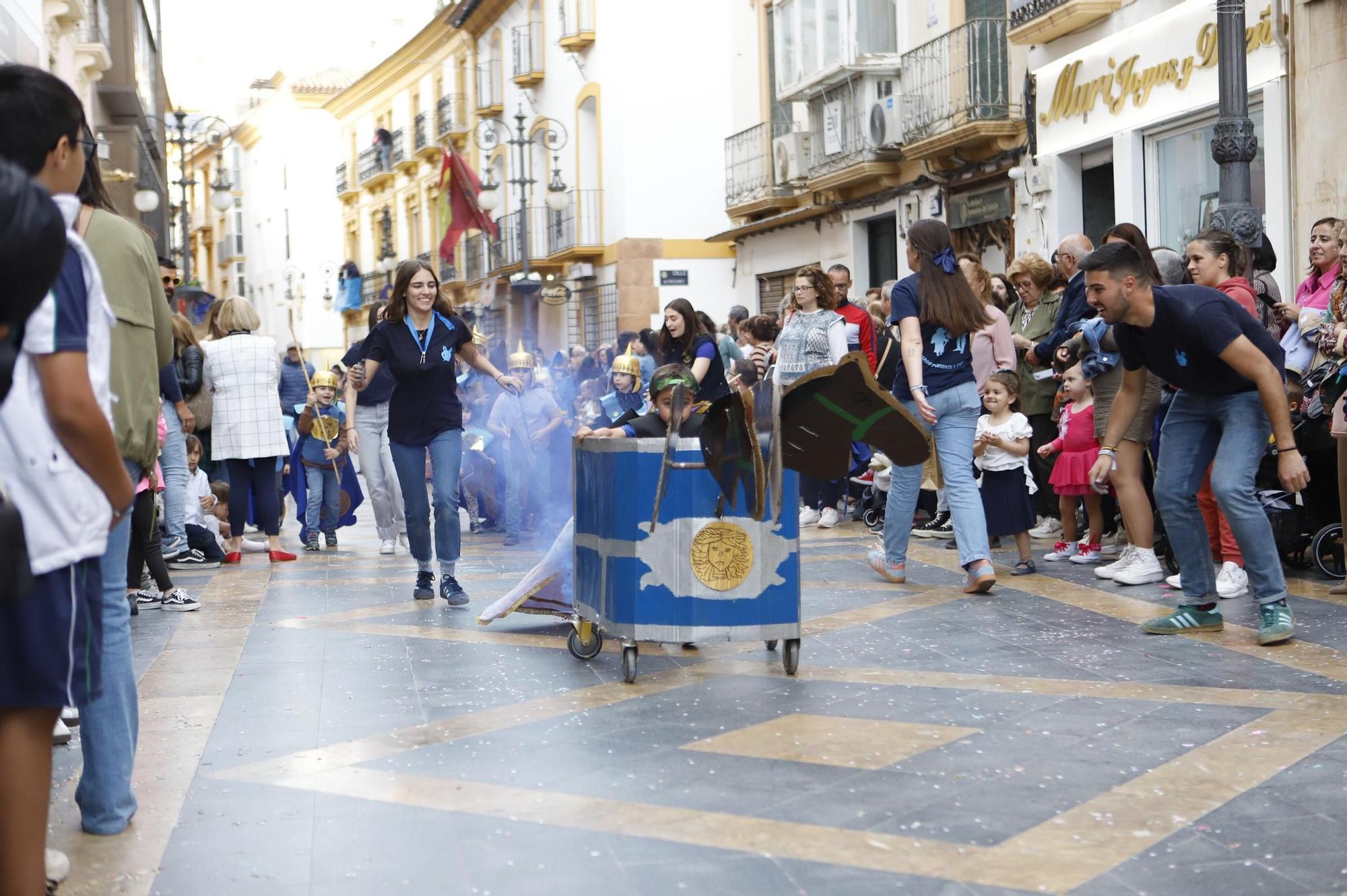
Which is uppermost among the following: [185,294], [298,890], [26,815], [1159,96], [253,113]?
[253,113]

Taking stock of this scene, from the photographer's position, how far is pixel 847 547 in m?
11.3

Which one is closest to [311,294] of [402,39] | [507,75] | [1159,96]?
[402,39]

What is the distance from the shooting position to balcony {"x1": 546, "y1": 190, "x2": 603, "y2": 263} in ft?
115

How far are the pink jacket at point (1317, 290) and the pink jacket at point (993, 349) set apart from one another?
1.69 metres

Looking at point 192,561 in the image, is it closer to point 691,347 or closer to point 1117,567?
point 691,347

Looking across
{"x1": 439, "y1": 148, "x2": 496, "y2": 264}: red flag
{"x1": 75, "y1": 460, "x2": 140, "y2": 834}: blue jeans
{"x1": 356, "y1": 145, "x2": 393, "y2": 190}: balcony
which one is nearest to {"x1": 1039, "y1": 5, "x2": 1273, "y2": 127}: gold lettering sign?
{"x1": 75, "y1": 460, "x2": 140, "y2": 834}: blue jeans

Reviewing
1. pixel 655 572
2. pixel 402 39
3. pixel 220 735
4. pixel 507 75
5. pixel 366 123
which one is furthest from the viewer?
pixel 402 39

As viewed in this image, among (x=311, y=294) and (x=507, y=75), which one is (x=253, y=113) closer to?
(x=311, y=294)

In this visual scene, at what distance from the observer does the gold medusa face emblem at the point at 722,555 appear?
621cm

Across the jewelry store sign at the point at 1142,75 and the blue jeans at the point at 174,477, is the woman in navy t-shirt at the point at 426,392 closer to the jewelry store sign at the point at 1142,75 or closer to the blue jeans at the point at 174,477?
the blue jeans at the point at 174,477

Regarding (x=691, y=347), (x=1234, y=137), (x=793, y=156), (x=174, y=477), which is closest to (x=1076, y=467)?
(x=1234, y=137)

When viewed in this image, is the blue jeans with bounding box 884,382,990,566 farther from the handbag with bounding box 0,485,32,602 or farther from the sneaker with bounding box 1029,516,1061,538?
the handbag with bounding box 0,485,32,602

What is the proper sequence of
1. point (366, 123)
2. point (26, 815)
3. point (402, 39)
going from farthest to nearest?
point (402, 39) → point (366, 123) → point (26, 815)

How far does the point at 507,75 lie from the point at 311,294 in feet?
96.1
